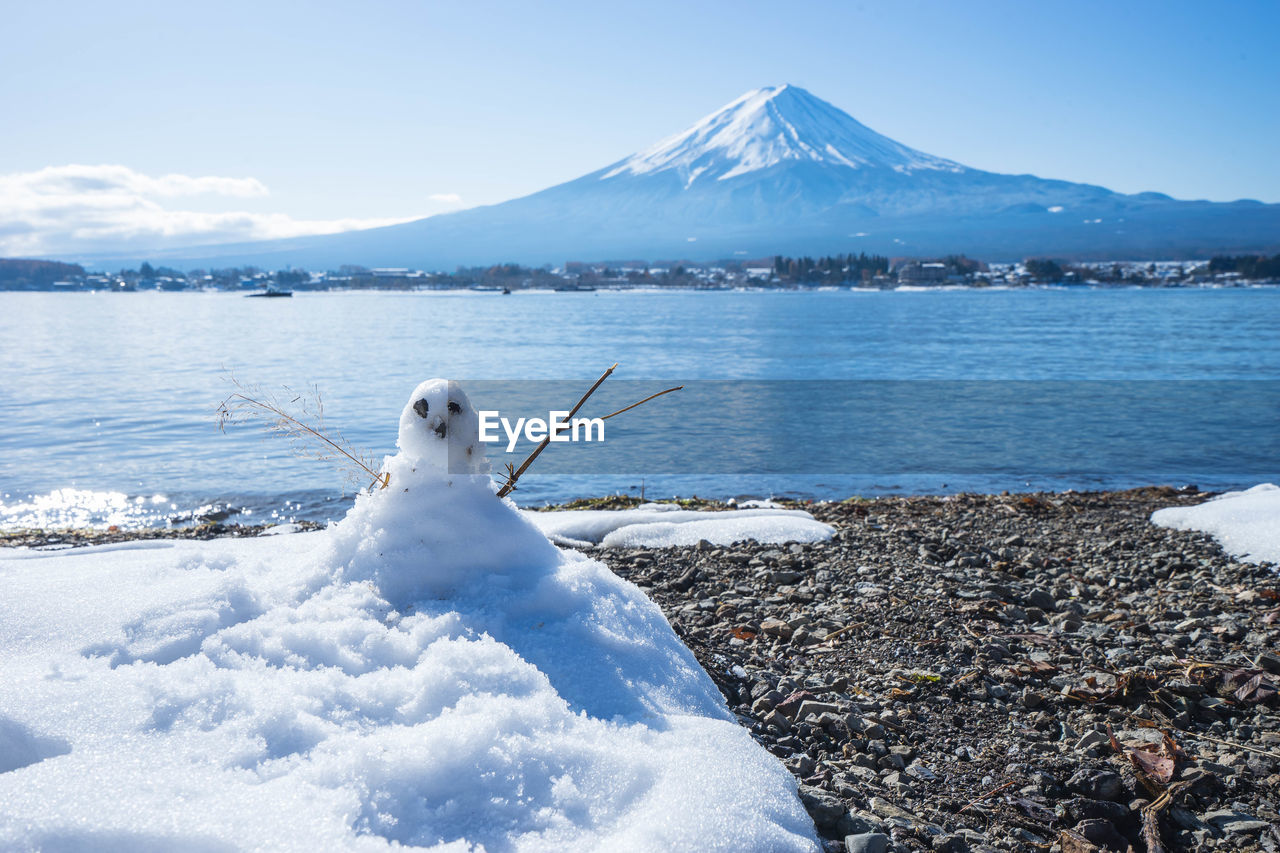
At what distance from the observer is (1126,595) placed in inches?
201

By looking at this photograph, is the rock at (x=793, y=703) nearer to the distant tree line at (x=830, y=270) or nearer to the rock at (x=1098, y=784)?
the rock at (x=1098, y=784)

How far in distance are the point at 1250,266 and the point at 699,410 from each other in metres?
138

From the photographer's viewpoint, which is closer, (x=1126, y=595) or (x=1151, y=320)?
(x=1126, y=595)

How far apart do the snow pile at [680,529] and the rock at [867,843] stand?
3.75m

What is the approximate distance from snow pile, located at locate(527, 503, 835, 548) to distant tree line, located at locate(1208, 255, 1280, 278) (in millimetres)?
142462

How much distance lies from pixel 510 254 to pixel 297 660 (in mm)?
204871

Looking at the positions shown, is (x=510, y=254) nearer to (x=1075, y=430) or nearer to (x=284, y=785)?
(x=1075, y=430)

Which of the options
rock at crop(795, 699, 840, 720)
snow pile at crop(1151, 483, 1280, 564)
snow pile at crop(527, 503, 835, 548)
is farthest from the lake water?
rock at crop(795, 699, 840, 720)

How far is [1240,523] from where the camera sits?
20.8ft

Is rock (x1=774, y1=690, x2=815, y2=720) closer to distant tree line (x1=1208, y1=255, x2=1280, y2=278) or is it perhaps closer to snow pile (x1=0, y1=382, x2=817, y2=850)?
snow pile (x1=0, y1=382, x2=817, y2=850)

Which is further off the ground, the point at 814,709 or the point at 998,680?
the point at 814,709

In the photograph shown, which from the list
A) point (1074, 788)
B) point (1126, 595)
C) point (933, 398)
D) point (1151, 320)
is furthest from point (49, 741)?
point (1151, 320)

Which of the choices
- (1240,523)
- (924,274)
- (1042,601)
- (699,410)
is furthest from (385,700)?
(924,274)

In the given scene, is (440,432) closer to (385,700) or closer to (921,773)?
(385,700)
